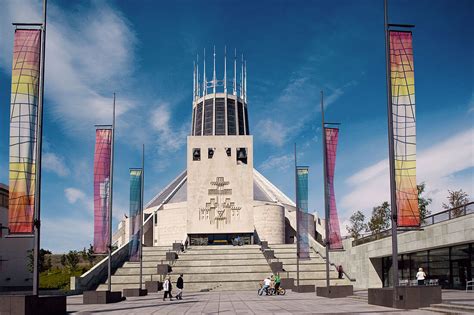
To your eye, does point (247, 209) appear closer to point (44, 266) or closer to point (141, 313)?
point (44, 266)

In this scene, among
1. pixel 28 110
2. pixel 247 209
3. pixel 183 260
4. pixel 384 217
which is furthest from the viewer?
pixel 247 209

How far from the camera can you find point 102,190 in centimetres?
2425

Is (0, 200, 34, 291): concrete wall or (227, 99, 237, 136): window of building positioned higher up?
(227, 99, 237, 136): window of building

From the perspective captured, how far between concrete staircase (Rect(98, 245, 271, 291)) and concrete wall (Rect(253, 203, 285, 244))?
1295cm

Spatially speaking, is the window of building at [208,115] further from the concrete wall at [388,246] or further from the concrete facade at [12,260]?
the concrete wall at [388,246]

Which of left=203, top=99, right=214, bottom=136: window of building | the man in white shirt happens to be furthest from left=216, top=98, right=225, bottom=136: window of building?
the man in white shirt

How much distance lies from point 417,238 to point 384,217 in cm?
2051

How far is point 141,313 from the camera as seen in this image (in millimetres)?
17172

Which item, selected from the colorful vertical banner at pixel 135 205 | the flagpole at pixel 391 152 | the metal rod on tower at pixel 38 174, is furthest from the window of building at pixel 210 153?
the metal rod on tower at pixel 38 174

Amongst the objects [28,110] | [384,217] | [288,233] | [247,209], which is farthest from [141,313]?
[288,233]

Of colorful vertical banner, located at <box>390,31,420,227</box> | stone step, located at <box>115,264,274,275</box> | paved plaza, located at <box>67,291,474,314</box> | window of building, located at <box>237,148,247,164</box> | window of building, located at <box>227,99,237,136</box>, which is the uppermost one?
window of building, located at <box>227,99,237,136</box>

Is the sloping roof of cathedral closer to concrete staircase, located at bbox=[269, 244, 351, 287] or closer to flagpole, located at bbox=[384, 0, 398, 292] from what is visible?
concrete staircase, located at bbox=[269, 244, 351, 287]

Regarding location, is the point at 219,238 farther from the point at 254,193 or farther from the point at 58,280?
the point at 254,193

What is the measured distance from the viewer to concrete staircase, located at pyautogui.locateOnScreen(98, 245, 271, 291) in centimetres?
3815
